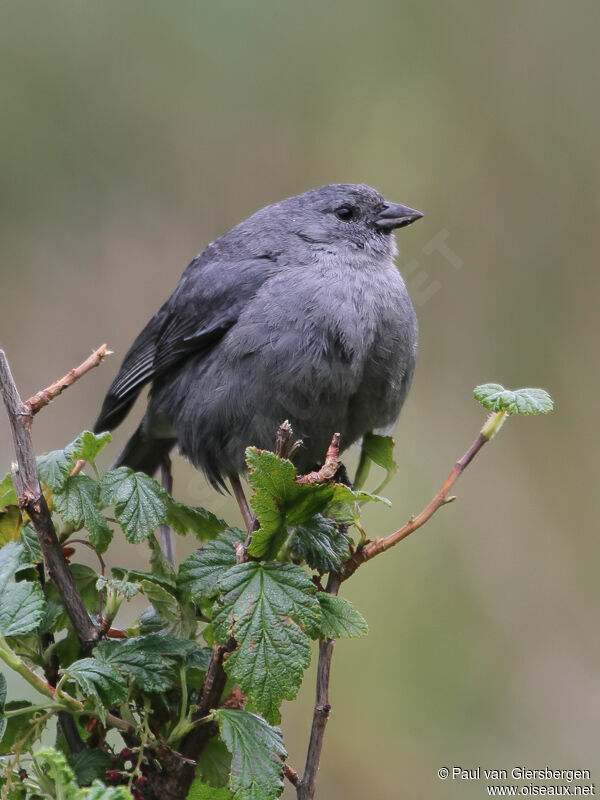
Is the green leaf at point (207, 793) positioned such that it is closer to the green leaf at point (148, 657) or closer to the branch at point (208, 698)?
the branch at point (208, 698)

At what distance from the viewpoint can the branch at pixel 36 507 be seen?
1.74 m

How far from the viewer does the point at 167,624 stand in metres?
1.96

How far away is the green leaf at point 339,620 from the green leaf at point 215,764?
0.30 m

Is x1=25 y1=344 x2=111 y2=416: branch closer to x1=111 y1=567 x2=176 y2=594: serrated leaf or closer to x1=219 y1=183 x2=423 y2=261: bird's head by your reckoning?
x1=111 y1=567 x2=176 y2=594: serrated leaf

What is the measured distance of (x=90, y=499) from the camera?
192cm

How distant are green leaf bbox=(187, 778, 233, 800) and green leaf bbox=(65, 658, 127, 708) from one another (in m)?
0.26

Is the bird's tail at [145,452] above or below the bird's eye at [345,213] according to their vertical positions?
below

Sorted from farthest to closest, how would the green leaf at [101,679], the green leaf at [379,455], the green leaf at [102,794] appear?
the green leaf at [379,455]
the green leaf at [101,679]
the green leaf at [102,794]

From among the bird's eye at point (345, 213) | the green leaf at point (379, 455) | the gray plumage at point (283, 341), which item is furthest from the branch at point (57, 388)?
the bird's eye at point (345, 213)

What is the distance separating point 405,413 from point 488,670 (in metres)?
1.27

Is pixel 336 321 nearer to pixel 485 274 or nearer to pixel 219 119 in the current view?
pixel 485 274

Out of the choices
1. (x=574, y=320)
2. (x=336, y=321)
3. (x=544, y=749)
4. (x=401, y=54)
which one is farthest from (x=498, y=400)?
(x=401, y=54)

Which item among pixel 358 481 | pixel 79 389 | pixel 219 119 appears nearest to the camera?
pixel 358 481

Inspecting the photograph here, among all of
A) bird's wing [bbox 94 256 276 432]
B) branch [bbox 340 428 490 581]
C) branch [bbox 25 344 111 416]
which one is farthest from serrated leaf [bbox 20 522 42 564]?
bird's wing [bbox 94 256 276 432]
